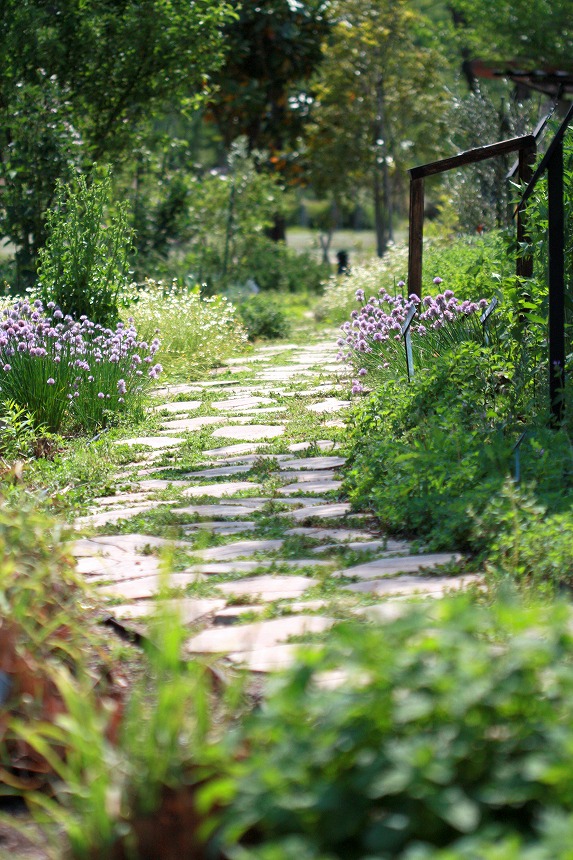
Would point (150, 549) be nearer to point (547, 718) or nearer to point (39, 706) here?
point (39, 706)

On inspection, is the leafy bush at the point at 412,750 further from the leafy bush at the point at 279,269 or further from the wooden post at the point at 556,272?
the leafy bush at the point at 279,269

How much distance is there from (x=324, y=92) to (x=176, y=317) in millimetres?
11617

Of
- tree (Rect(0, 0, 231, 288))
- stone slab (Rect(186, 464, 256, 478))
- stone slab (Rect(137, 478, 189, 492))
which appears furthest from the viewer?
tree (Rect(0, 0, 231, 288))

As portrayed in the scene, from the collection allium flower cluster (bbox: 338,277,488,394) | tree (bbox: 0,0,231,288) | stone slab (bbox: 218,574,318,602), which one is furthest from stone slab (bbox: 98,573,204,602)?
tree (bbox: 0,0,231,288)

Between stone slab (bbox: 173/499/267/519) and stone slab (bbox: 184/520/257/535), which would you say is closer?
stone slab (bbox: 184/520/257/535)

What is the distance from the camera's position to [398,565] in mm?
3639

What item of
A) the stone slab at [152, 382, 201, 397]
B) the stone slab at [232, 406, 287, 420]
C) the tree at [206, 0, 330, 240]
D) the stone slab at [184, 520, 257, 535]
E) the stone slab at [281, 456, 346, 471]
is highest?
the tree at [206, 0, 330, 240]

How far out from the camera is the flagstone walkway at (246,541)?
3.10 m

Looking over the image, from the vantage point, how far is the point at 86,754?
1806mm

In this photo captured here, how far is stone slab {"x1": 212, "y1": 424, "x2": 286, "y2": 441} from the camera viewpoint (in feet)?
20.3

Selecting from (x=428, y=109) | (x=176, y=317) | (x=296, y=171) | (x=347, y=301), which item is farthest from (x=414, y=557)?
(x=428, y=109)

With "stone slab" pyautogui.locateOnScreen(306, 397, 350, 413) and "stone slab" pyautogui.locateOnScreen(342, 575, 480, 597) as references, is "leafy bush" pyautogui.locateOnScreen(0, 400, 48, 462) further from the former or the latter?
"stone slab" pyautogui.locateOnScreen(342, 575, 480, 597)

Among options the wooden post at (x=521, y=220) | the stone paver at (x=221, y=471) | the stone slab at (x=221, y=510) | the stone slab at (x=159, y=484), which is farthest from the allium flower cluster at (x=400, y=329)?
the stone slab at (x=221, y=510)

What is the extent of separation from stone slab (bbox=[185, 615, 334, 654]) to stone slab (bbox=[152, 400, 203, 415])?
163 inches
